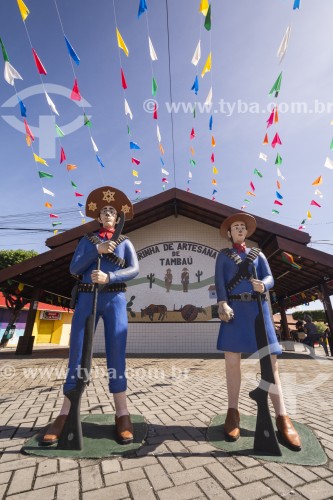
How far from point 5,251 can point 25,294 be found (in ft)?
50.5

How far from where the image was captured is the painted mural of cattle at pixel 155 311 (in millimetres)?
9219

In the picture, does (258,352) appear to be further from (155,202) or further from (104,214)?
(155,202)

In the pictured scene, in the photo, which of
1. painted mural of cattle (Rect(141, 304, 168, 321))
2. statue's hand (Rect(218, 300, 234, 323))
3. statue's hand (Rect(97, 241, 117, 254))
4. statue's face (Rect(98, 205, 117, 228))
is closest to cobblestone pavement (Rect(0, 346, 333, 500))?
statue's hand (Rect(218, 300, 234, 323))

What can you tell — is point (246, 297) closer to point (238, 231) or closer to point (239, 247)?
point (239, 247)

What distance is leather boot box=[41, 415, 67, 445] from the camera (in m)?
1.99

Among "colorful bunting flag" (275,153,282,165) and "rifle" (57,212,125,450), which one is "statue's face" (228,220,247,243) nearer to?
"rifle" (57,212,125,450)

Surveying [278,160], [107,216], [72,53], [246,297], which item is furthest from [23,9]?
[278,160]

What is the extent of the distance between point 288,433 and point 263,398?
328 millimetres

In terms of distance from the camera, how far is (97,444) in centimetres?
202

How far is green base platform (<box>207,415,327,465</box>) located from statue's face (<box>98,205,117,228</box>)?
2105 mm

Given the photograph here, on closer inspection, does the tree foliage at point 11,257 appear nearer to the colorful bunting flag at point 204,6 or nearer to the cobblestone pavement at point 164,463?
the cobblestone pavement at point 164,463

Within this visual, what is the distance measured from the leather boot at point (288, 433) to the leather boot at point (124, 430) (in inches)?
45.9

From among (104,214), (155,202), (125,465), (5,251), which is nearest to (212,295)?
(155,202)

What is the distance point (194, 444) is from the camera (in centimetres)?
205
